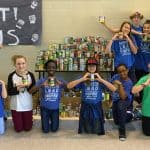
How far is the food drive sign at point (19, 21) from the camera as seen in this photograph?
5336 millimetres

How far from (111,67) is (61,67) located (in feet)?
2.18

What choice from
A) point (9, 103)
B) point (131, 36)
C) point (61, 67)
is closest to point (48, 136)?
point (9, 103)

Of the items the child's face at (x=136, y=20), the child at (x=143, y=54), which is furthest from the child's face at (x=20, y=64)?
the child's face at (x=136, y=20)

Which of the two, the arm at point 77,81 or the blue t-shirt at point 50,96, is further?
the blue t-shirt at point 50,96

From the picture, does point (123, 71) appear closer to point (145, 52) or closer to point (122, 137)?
point (122, 137)

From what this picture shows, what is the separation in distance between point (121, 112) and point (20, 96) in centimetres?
105

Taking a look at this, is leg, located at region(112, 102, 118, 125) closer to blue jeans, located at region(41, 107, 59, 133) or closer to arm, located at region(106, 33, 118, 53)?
blue jeans, located at region(41, 107, 59, 133)

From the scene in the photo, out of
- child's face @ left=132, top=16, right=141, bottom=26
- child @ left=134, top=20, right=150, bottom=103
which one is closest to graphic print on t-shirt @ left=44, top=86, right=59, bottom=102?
child @ left=134, top=20, right=150, bottom=103

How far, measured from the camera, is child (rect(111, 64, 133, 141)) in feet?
12.9

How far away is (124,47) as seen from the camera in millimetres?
4938

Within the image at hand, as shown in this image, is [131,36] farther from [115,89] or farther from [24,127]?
[24,127]

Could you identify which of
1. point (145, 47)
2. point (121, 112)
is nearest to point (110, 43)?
point (145, 47)

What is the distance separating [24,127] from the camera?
13.5 feet

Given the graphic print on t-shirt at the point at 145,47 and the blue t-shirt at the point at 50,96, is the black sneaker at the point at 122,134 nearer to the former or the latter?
the blue t-shirt at the point at 50,96
